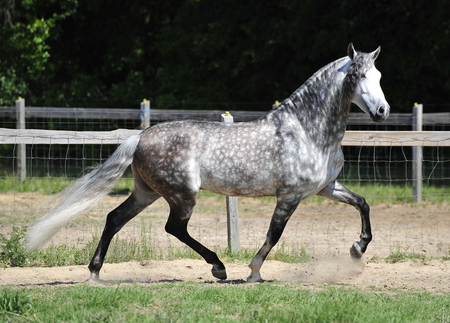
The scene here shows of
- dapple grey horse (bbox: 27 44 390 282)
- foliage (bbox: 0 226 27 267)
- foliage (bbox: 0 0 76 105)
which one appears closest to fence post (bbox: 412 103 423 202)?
dapple grey horse (bbox: 27 44 390 282)

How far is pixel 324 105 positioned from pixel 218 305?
2167 mm

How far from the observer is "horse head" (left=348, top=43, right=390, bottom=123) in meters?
5.48

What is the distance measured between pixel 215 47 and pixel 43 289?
45.5ft

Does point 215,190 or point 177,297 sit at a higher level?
point 215,190

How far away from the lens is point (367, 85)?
555 centimetres

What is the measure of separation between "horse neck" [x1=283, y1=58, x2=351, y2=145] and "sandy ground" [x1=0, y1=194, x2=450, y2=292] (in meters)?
1.40

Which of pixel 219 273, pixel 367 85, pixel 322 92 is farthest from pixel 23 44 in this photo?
pixel 367 85

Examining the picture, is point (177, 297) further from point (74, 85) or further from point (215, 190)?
point (74, 85)

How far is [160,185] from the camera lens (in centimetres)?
577

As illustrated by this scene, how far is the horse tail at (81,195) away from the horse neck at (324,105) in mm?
1562

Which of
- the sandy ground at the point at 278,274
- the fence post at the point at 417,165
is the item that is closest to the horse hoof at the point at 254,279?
the sandy ground at the point at 278,274

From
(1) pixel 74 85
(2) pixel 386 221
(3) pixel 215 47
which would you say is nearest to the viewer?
(2) pixel 386 221

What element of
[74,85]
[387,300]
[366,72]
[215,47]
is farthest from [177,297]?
[74,85]

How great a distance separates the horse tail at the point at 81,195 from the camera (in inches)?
229
